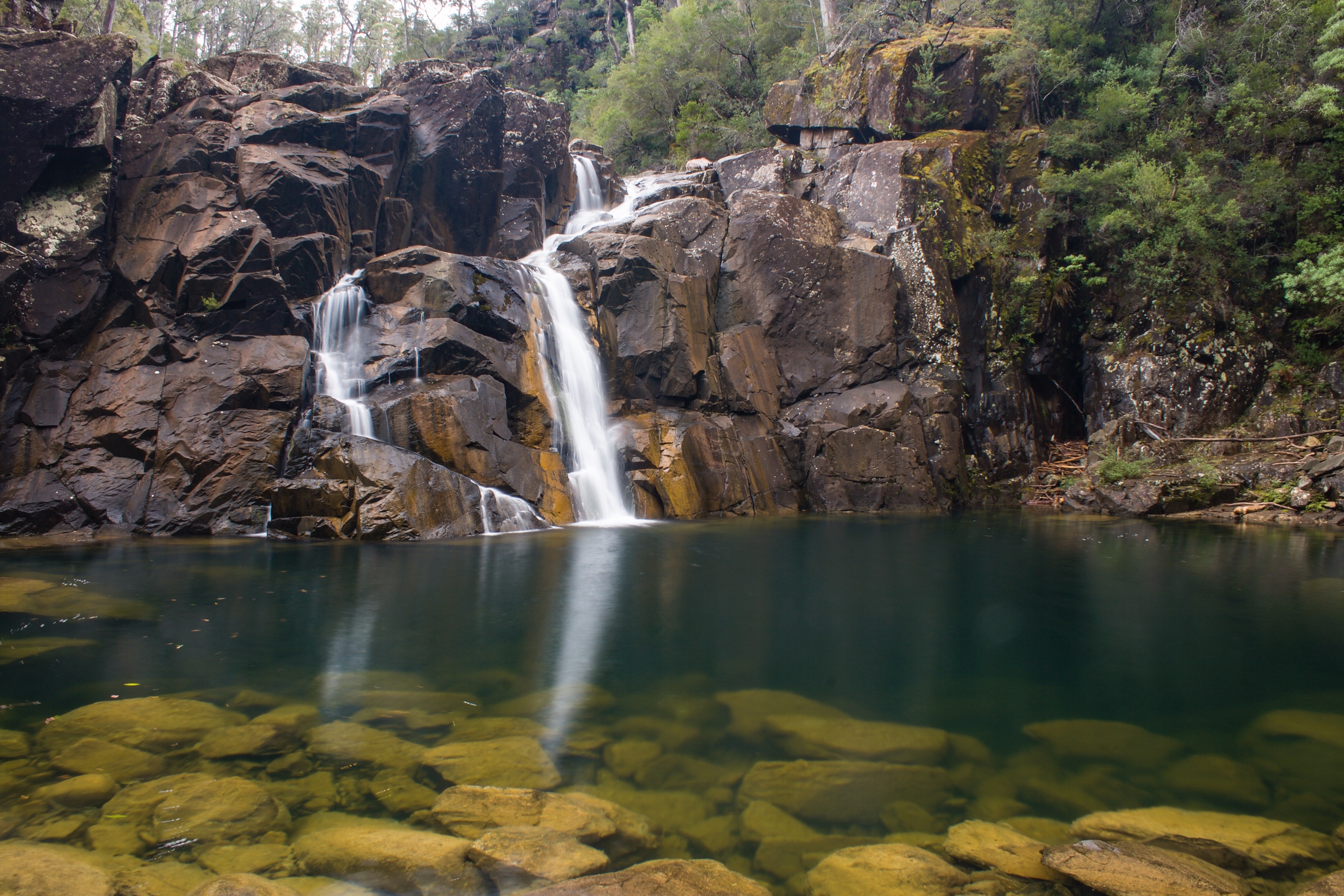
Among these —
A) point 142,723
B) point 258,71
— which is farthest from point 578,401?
point 142,723

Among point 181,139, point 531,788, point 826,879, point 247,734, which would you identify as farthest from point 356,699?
point 181,139

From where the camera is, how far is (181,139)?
1648cm

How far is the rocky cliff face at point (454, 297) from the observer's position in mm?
12984

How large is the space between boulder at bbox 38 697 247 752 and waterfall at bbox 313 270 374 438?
9.41 metres

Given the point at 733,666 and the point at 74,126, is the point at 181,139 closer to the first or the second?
the point at 74,126

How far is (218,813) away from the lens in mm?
3316

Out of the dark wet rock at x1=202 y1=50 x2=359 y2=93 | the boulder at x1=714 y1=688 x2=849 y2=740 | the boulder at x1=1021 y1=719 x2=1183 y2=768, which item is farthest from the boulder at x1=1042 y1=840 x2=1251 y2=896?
the dark wet rock at x1=202 y1=50 x2=359 y2=93

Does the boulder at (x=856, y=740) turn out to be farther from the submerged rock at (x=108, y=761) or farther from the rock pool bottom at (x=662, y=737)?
the submerged rock at (x=108, y=761)

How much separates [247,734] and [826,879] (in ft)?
10.9

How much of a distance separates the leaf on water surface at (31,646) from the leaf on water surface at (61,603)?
0.84 meters

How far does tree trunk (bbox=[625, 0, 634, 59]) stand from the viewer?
41.5 meters

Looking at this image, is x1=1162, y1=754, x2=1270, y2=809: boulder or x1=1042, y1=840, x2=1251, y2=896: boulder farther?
x1=1162, y1=754, x2=1270, y2=809: boulder

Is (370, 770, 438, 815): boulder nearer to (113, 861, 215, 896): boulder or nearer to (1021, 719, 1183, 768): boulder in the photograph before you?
(113, 861, 215, 896): boulder

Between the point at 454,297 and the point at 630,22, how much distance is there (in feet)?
111
